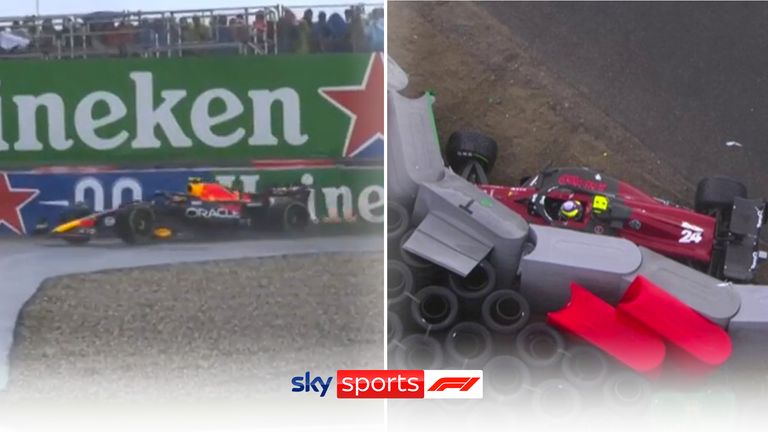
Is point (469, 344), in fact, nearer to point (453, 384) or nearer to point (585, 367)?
point (453, 384)

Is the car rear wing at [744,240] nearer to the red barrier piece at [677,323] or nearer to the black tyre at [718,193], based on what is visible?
the black tyre at [718,193]

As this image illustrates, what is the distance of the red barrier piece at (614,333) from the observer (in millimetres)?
2781

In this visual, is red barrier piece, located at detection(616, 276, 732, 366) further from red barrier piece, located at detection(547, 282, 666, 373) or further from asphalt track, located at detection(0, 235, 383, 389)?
asphalt track, located at detection(0, 235, 383, 389)

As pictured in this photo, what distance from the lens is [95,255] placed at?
2.74m

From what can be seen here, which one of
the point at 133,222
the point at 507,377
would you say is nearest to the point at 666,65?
the point at 507,377

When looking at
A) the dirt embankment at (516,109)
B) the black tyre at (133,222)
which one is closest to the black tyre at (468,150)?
the dirt embankment at (516,109)

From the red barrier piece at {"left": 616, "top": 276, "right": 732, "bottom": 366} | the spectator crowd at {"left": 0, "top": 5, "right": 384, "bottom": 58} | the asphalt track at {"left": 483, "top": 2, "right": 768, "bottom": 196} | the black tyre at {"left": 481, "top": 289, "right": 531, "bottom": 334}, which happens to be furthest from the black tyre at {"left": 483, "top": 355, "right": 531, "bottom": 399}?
the asphalt track at {"left": 483, "top": 2, "right": 768, "bottom": 196}

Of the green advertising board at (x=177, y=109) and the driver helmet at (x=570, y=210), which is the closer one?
the green advertising board at (x=177, y=109)

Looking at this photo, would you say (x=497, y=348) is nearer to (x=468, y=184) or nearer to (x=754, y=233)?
(x=468, y=184)

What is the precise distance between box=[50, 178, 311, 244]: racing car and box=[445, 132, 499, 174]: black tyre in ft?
3.02

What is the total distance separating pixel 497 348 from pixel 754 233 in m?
1.16

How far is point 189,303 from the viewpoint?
9.03 feet

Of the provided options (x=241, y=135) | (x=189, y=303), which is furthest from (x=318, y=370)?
(x=241, y=135)

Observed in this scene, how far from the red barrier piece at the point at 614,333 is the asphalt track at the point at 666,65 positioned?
121 centimetres
